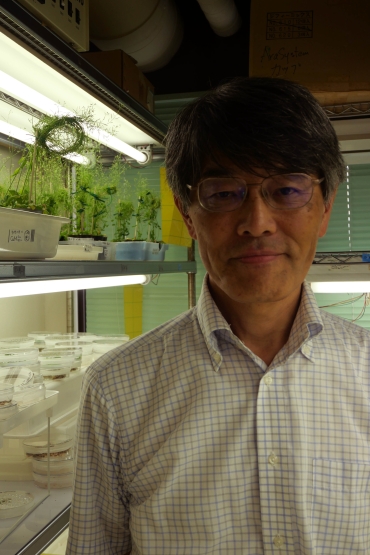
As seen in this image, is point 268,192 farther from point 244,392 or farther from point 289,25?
point 289,25

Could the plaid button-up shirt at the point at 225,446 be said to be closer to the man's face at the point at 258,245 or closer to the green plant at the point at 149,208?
the man's face at the point at 258,245

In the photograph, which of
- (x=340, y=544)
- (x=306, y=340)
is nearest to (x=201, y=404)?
(x=306, y=340)

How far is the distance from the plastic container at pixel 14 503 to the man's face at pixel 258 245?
985mm

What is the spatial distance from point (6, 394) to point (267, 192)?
2.86 ft

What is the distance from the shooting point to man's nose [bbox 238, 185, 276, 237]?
1104 millimetres

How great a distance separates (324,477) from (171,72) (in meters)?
3.67

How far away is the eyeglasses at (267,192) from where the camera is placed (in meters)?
1.13

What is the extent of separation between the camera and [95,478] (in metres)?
1.20

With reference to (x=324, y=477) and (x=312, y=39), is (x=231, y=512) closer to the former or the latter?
(x=324, y=477)

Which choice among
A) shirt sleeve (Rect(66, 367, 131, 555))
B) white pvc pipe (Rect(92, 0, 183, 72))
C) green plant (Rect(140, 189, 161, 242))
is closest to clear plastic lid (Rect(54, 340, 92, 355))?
green plant (Rect(140, 189, 161, 242))

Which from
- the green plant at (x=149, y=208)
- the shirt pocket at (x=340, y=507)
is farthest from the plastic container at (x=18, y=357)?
the green plant at (x=149, y=208)

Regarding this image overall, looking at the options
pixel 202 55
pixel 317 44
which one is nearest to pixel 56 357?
pixel 317 44

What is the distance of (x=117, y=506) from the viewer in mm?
1187

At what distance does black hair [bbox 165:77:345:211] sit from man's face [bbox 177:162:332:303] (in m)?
0.05
